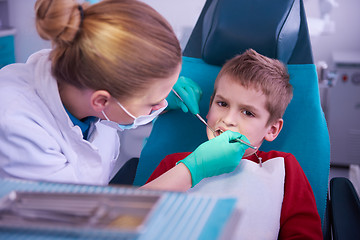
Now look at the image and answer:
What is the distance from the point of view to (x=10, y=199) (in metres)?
0.54

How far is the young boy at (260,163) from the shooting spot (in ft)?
3.87

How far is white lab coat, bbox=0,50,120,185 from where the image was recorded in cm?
99

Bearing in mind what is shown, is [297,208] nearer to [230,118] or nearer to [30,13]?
[230,118]

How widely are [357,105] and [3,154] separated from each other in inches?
93.5

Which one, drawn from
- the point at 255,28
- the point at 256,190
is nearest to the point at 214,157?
the point at 256,190

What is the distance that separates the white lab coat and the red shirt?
0.63m

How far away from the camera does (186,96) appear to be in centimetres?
148

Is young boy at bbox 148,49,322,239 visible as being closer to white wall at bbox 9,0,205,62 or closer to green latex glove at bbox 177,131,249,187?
green latex glove at bbox 177,131,249,187

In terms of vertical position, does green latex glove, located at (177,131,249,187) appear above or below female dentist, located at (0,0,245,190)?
below

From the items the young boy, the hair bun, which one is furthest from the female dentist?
the young boy

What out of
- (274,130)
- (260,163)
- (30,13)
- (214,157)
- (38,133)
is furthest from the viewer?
(30,13)

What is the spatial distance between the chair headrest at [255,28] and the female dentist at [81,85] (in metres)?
0.50

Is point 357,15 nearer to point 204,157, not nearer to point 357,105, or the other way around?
point 357,105

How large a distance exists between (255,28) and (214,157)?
1.94ft
